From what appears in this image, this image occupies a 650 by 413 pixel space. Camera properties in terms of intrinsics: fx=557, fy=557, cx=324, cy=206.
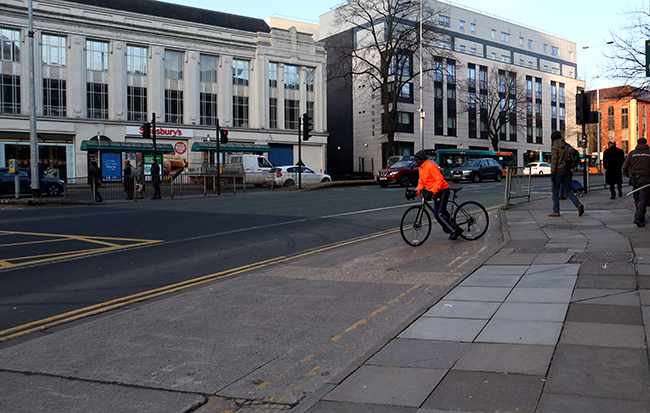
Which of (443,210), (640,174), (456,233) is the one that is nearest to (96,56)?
(443,210)

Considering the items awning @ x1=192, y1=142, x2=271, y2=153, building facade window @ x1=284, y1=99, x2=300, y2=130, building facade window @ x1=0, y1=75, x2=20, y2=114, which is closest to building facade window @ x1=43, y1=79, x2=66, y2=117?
building facade window @ x1=0, y1=75, x2=20, y2=114

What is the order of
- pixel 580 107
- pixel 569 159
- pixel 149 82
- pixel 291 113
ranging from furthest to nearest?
pixel 291 113
pixel 149 82
pixel 580 107
pixel 569 159

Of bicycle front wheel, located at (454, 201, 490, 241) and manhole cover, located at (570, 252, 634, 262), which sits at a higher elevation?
bicycle front wheel, located at (454, 201, 490, 241)

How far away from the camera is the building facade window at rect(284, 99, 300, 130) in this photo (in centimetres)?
5156

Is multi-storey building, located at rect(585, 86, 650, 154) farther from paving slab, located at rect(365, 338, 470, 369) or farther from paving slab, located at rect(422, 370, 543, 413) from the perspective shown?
paving slab, located at rect(422, 370, 543, 413)

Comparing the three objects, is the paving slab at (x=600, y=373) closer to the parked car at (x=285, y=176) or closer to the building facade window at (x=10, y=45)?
the parked car at (x=285, y=176)

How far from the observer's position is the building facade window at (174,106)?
45.1 metres

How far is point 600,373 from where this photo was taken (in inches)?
150

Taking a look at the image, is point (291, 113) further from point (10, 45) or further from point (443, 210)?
point (443, 210)

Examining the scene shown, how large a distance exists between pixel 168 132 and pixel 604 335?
42804 mm

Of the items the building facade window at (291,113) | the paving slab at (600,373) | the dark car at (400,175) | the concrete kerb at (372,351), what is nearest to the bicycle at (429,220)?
the concrete kerb at (372,351)

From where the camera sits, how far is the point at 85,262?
9195 mm

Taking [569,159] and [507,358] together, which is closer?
[507,358]

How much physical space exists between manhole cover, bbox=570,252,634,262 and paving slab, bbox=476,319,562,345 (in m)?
3.09
